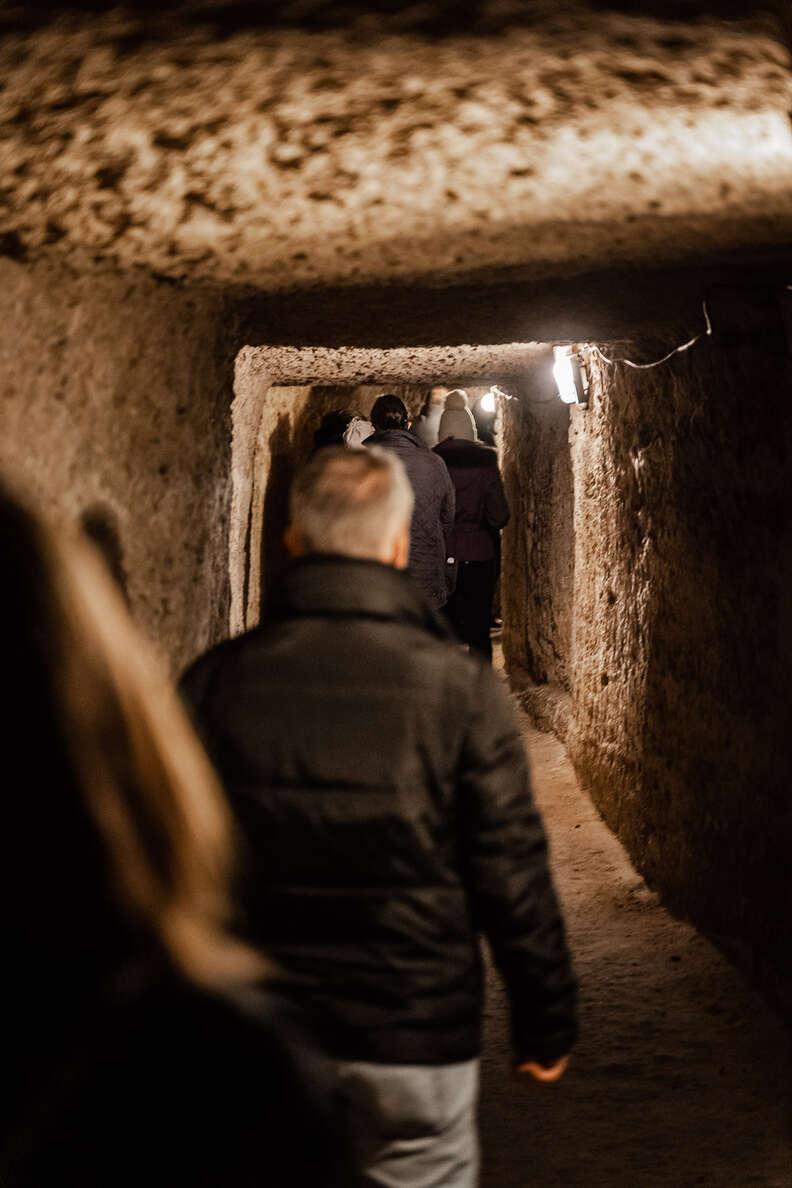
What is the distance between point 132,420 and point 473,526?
405 cm

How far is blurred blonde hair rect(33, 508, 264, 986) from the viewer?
0.88 m

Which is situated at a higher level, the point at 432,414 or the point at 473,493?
the point at 432,414

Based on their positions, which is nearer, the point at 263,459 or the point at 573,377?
the point at 573,377

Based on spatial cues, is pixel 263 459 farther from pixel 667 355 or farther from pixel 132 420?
pixel 132 420

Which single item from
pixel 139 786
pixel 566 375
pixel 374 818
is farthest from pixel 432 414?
pixel 139 786

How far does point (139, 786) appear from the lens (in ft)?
2.98

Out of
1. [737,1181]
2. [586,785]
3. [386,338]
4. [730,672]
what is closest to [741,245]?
[730,672]

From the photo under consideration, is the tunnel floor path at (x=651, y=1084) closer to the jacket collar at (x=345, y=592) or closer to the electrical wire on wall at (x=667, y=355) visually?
the jacket collar at (x=345, y=592)

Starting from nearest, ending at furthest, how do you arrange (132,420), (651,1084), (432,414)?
(132,420) → (651,1084) → (432,414)

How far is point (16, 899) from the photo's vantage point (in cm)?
90

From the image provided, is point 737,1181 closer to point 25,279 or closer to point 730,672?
point 730,672

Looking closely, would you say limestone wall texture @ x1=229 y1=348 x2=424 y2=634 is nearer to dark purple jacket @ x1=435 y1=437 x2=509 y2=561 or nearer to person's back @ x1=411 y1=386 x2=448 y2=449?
person's back @ x1=411 y1=386 x2=448 y2=449

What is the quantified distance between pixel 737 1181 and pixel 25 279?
2265 mm

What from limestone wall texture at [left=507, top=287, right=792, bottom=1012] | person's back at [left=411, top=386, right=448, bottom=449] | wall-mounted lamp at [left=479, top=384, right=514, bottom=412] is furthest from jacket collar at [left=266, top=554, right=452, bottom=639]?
wall-mounted lamp at [left=479, top=384, right=514, bottom=412]
